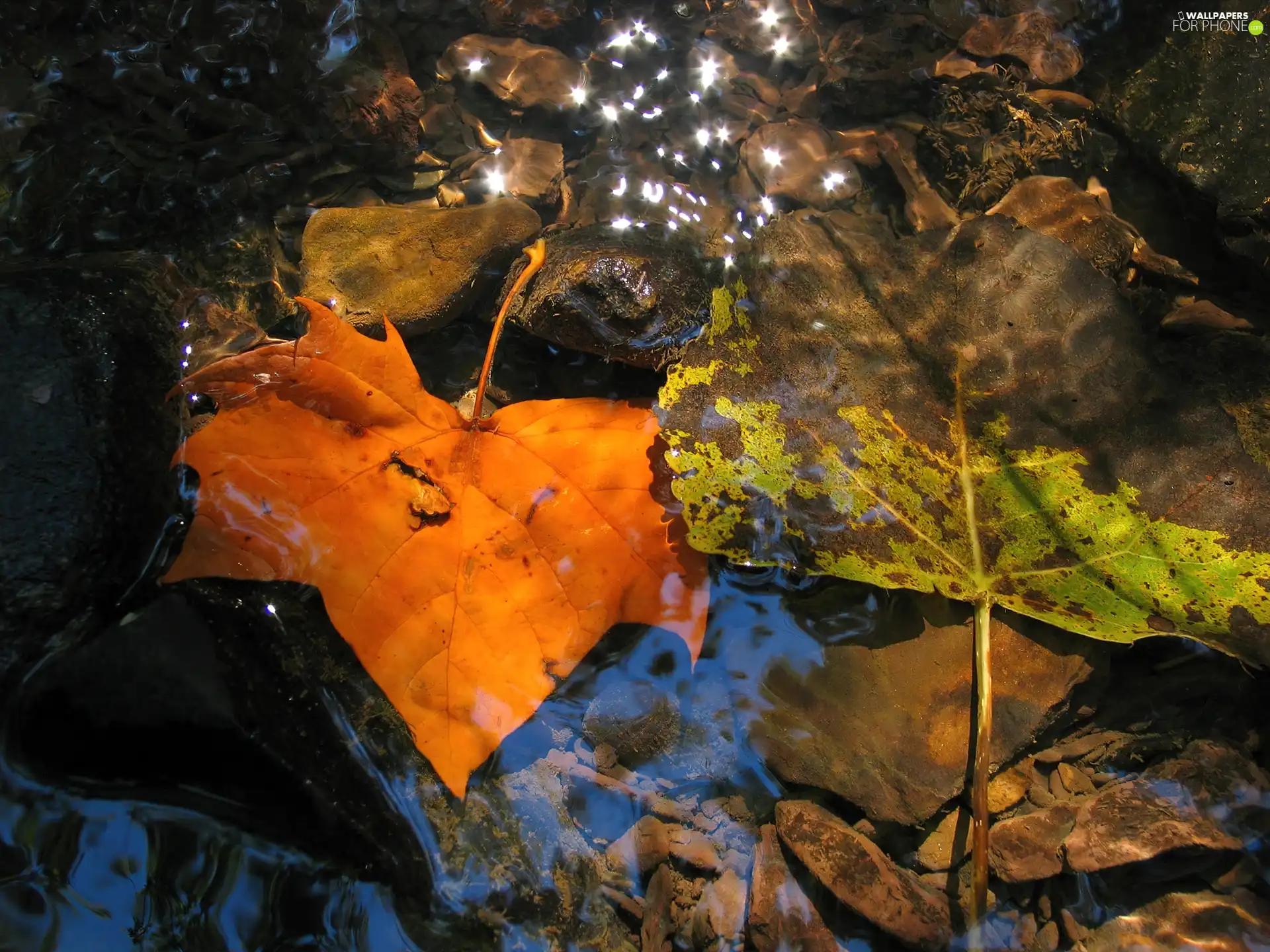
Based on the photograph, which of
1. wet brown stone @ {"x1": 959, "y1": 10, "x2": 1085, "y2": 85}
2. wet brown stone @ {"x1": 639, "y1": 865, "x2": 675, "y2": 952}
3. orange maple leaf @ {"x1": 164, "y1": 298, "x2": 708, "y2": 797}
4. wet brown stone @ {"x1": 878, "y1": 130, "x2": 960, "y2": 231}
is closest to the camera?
orange maple leaf @ {"x1": 164, "y1": 298, "x2": 708, "y2": 797}

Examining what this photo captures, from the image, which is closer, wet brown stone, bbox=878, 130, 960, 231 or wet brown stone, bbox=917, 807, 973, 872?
wet brown stone, bbox=917, 807, 973, 872

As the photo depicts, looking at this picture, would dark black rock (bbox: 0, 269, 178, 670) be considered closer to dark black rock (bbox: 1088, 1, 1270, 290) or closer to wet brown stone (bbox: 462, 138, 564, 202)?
wet brown stone (bbox: 462, 138, 564, 202)

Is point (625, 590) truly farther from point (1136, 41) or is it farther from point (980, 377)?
point (1136, 41)

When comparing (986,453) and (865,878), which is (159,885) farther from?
(986,453)

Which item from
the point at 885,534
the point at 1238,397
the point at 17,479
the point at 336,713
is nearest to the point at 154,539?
the point at 17,479

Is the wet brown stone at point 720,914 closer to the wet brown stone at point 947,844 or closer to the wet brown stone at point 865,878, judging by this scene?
the wet brown stone at point 865,878

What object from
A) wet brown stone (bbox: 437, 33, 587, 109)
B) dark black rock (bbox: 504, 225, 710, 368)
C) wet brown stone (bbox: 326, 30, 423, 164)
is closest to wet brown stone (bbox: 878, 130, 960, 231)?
dark black rock (bbox: 504, 225, 710, 368)

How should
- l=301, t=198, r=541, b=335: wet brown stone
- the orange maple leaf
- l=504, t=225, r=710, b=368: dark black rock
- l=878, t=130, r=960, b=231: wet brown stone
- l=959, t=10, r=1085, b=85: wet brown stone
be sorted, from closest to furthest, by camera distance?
the orange maple leaf, l=504, t=225, r=710, b=368: dark black rock, l=301, t=198, r=541, b=335: wet brown stone, l=878, t=130, r=960, b=231: wet brown stone, l=959, t=10, r=1085, b=85: wet brown stone
